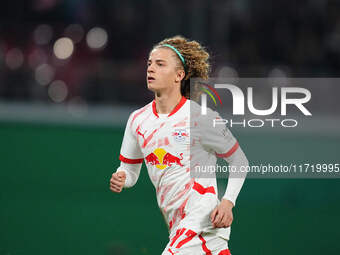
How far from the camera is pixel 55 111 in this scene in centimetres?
730

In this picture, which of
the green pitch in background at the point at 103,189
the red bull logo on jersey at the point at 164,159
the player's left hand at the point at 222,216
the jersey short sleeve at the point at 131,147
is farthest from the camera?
the green pitch in background at the point at 103,189

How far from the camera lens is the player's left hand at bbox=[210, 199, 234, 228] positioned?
3.25 meters

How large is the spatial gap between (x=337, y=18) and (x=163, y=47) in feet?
18.6

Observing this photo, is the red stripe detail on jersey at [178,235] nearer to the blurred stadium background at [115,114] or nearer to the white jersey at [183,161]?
the white jersey at [183,161]

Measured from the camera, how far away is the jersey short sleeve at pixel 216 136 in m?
3.38

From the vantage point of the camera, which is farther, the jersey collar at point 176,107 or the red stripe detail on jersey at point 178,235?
the jersey collar at point 176,107

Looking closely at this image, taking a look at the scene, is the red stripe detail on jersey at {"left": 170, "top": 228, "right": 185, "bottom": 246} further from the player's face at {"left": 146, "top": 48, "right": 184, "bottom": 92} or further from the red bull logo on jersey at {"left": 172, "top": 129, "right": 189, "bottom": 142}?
the player's face at {"left": 146, "top": 48, "right": 184, "bottom": 92}

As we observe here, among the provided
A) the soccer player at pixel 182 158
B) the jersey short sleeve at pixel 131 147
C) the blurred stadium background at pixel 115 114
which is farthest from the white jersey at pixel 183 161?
the blurred stadium background at pixel 115 114

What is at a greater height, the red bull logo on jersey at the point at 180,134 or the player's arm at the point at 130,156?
the red bull logo on jersey at the point at 180,134

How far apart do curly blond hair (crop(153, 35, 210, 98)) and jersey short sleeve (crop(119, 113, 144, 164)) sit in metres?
0.38

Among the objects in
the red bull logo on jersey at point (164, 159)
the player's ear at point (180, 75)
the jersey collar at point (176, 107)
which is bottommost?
the red bull logo on jersey at point (164, 159)

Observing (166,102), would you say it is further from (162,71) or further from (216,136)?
(216,136)

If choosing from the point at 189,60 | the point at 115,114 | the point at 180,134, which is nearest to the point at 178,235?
the point at 180,134

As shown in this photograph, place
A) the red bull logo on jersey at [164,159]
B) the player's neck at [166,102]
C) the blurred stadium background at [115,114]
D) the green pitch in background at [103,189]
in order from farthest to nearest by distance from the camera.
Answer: the green pitch in background at [103,189] < the blurred stadium background at [115,114] < the player's neck at [166,102] < the red bull logo on jersey at [164,159]
